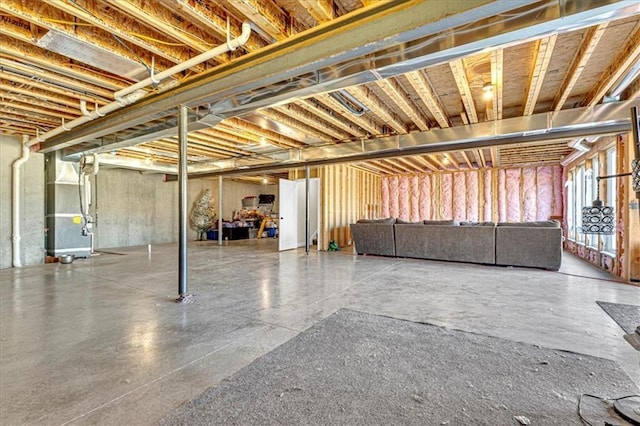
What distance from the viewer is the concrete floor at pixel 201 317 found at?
1.71 m

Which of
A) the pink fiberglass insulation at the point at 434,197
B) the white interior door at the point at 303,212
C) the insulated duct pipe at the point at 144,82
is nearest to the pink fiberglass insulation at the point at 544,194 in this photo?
the pink fiberglass insulation at the point at 434,197

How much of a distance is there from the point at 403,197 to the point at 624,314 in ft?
27.2

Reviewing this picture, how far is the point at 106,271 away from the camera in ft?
17.0

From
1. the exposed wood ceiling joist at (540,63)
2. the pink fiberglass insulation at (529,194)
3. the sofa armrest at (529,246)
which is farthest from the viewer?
the pink fiberglass insulation at (529,194)

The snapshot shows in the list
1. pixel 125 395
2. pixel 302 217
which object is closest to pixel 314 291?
pixel 125 395

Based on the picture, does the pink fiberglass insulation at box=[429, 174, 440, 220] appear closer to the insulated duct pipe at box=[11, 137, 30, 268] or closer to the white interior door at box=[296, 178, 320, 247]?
the white interior door at box=[296, 178, 320, 247]

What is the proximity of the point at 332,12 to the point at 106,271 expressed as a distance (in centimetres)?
552

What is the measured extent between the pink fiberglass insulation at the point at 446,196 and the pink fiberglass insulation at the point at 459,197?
0.14m

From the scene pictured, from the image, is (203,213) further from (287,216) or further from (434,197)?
(434,197)

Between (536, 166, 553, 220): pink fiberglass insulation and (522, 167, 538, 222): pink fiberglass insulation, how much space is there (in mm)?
101

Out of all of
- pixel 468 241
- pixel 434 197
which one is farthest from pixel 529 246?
pixel 434 197

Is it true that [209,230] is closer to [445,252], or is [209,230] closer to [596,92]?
[445,252]

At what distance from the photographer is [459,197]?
1008 centimetres

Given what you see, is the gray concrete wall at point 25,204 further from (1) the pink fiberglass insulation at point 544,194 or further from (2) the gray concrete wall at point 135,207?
(1) the pink fiberglass insulation at point 544,194
